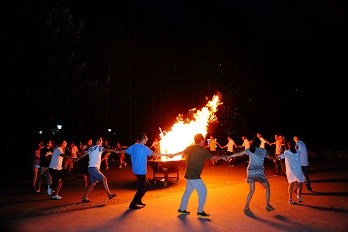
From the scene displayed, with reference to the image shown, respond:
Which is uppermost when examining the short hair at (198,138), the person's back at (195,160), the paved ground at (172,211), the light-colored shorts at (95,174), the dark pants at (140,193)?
the short hair at (198,138)

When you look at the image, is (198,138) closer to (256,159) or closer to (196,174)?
(196,174)

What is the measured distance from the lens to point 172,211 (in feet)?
27.1

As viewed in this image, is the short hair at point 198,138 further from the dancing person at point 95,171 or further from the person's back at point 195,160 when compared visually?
the dancing person at point 95,171

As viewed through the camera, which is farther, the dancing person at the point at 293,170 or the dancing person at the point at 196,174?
the dancing person at the point at 293,170

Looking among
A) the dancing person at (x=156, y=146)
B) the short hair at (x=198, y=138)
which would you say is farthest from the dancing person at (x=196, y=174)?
the dancing person at (x=156, y=146)

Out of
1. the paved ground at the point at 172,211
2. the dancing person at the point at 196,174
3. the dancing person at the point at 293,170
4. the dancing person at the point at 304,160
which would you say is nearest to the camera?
the paved ground at the point at 172,211

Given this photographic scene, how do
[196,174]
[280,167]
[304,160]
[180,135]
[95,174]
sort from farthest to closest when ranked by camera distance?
[280,167], [180,135], [304,160], [95,174], [196,174]

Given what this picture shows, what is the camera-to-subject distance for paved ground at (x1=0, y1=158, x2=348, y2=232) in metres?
7.00

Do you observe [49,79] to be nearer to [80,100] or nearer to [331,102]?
[80,100]

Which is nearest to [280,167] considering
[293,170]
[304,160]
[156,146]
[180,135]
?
[180,135]

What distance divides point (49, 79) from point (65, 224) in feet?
53.2

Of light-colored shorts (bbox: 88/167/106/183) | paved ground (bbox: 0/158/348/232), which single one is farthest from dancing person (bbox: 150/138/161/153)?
light-colored shorts (bbox: 88/167/106/183)

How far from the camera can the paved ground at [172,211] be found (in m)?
7.00

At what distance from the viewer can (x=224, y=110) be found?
3088 centimetres
